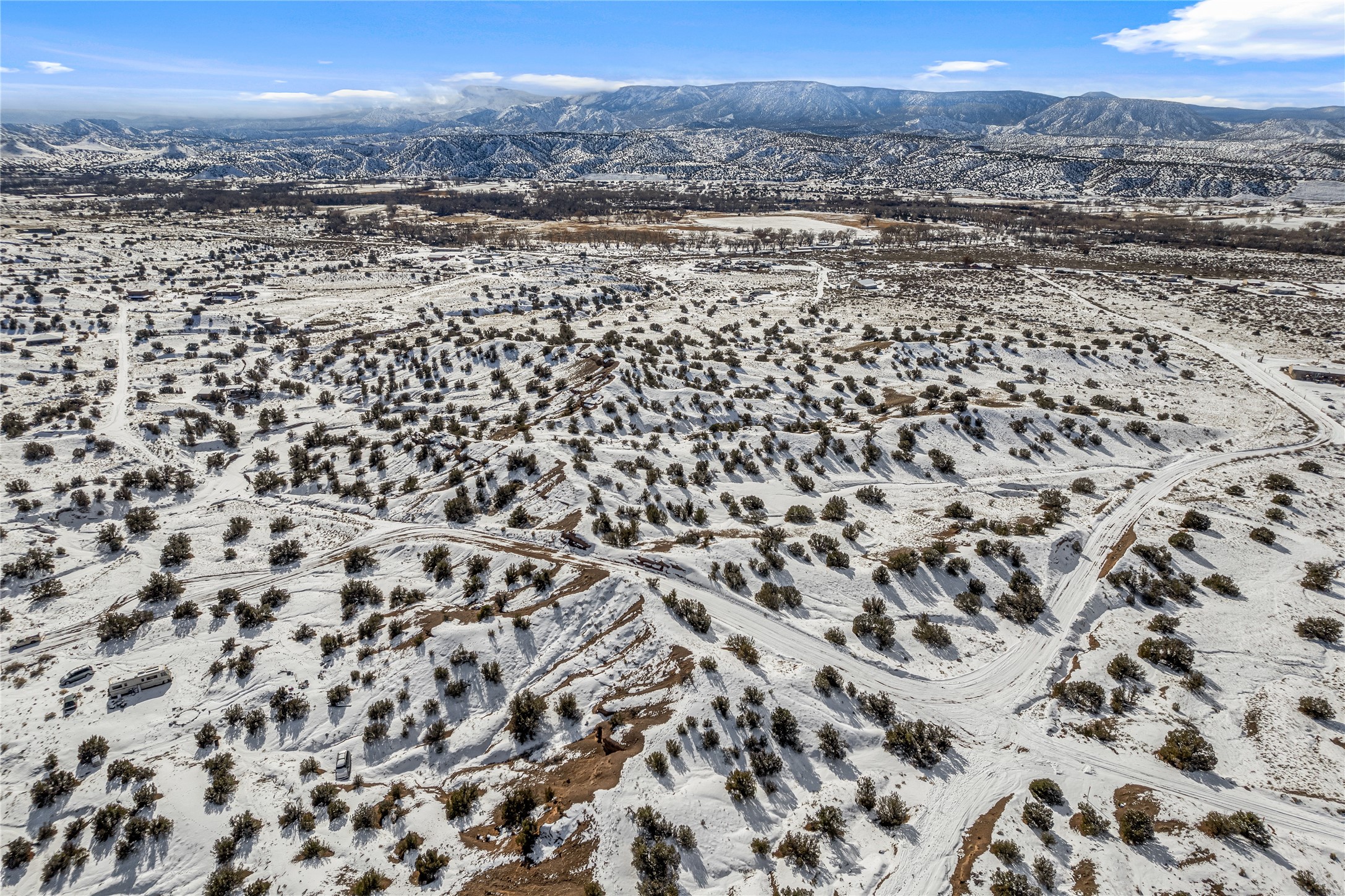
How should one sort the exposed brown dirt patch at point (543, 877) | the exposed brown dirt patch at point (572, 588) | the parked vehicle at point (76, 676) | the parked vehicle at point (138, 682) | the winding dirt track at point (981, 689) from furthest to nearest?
the exposed brown dirt patch at point (572, 588) < the parked vehicle at point (76, 676) < the parked vehicle at point (138, 682) < the winding dirt track at point (981, 689) < the exposed brown dirt patch at point (543, 877)

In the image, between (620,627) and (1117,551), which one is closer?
(620,627)

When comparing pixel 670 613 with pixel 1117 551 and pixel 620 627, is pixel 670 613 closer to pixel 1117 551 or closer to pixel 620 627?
pixel 620 627

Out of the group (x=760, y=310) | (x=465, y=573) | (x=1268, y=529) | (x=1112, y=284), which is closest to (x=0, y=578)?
(x=465, y=573)

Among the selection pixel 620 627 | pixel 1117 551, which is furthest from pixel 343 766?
pixel 1117 551

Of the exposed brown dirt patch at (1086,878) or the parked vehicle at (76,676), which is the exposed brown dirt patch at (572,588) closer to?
the parked vehicle at (76,676)

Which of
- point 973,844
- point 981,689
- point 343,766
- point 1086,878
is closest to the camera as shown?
point 1086,878

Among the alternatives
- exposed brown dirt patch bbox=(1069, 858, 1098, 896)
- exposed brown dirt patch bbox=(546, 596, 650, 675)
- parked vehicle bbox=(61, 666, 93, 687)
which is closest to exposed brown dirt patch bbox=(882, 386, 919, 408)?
exposed brown dirt patch bbox=(546, 596, 650, 675)

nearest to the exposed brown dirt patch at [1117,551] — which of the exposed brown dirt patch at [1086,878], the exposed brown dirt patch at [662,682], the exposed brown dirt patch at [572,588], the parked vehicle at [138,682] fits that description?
the exposed brown dirt patch at [1086,878]
